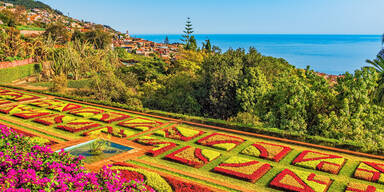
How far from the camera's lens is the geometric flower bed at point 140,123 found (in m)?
16.7

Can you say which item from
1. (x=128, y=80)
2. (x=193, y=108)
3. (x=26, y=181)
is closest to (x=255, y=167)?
(x=26, y=181)

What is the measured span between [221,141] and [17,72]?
3273 cm

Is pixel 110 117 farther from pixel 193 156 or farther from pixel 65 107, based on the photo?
pixel 193 156

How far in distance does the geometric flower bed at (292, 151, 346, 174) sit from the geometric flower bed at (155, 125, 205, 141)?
16.5ft

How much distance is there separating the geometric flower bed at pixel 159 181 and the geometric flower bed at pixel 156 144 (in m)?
1.95

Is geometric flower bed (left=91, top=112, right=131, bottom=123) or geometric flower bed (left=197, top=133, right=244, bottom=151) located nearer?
geometric flower bed (left=197, top=133, right=244, bottom=151)

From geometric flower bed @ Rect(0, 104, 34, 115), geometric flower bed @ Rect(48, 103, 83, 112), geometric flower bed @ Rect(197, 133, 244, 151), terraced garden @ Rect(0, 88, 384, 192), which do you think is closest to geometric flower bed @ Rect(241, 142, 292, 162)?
terraced garden @ Rect(0, 88, 384, 192)

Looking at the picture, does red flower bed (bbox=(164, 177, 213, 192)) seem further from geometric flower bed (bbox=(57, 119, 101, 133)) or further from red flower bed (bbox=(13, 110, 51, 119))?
red flower bed (bbox=(13, 110, 51, 119))

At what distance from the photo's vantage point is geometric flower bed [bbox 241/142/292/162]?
→ 12852mm

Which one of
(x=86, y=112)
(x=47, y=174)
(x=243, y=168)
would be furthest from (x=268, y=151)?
(x=86, y=112)

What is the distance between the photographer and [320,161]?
1238cm

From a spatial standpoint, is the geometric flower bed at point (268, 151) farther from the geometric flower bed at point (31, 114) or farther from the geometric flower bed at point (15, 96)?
the geometric flower bed at point (15, 96)

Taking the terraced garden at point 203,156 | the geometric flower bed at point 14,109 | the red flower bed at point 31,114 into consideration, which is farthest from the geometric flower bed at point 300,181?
the geometric flower bed at point 14,109

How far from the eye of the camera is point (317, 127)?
1630 centimetres
